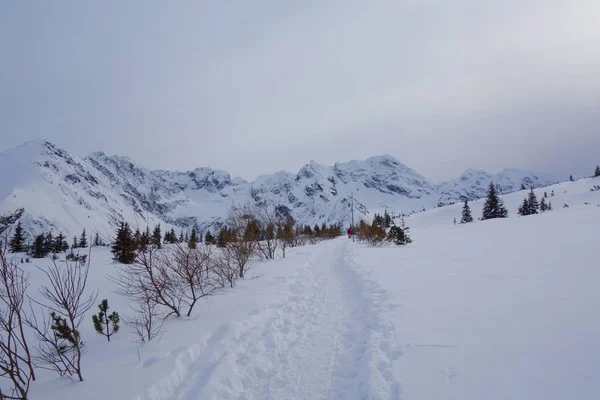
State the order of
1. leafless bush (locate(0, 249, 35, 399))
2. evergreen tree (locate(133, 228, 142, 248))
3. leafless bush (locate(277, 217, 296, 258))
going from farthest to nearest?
1. leafless bush (locate(277, 217, 296, 258))
2. evergreen tree (locate(133, 228, 142, 248))
3. leafless bush (locate(0, 249, 35, 399))

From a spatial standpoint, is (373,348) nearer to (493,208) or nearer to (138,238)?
(138,238)

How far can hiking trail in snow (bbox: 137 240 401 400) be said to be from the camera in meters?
3.89

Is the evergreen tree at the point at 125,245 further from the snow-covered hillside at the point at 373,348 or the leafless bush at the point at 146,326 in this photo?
the snow-covered hillside at the point at 373,348

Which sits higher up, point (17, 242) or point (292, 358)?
point (17, 242)

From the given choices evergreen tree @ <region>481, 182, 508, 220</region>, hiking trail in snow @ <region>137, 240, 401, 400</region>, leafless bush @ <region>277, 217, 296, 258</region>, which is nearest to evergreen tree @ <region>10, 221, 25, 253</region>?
hiking trail in snow @ <region>137, 240, 401, 400</region>

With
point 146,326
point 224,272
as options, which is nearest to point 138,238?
point 146,326

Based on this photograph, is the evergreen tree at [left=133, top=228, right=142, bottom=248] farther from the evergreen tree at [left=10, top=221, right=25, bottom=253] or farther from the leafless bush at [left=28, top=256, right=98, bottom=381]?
the evergreen tree at [left=10, top=221, right=25, bottom=253]

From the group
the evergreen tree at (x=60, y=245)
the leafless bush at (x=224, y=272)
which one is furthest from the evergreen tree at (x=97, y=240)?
the evergreen tree at (x=60, y=245)

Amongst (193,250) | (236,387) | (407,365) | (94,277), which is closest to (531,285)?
(407,365)

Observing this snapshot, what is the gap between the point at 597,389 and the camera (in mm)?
3043

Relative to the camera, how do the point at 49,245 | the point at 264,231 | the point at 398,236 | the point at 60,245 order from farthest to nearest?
1. the point at 60,245
2. the point at 49,245
3. the point at 398,236
4. the point at 264,231

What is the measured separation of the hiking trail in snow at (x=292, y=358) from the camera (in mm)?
3889

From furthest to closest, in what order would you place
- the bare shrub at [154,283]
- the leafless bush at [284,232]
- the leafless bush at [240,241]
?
the leafless bush at [284,232] < the leafless bush at [240,241] < the bare shrub at [154,283]

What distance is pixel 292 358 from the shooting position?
4859 millimetres
